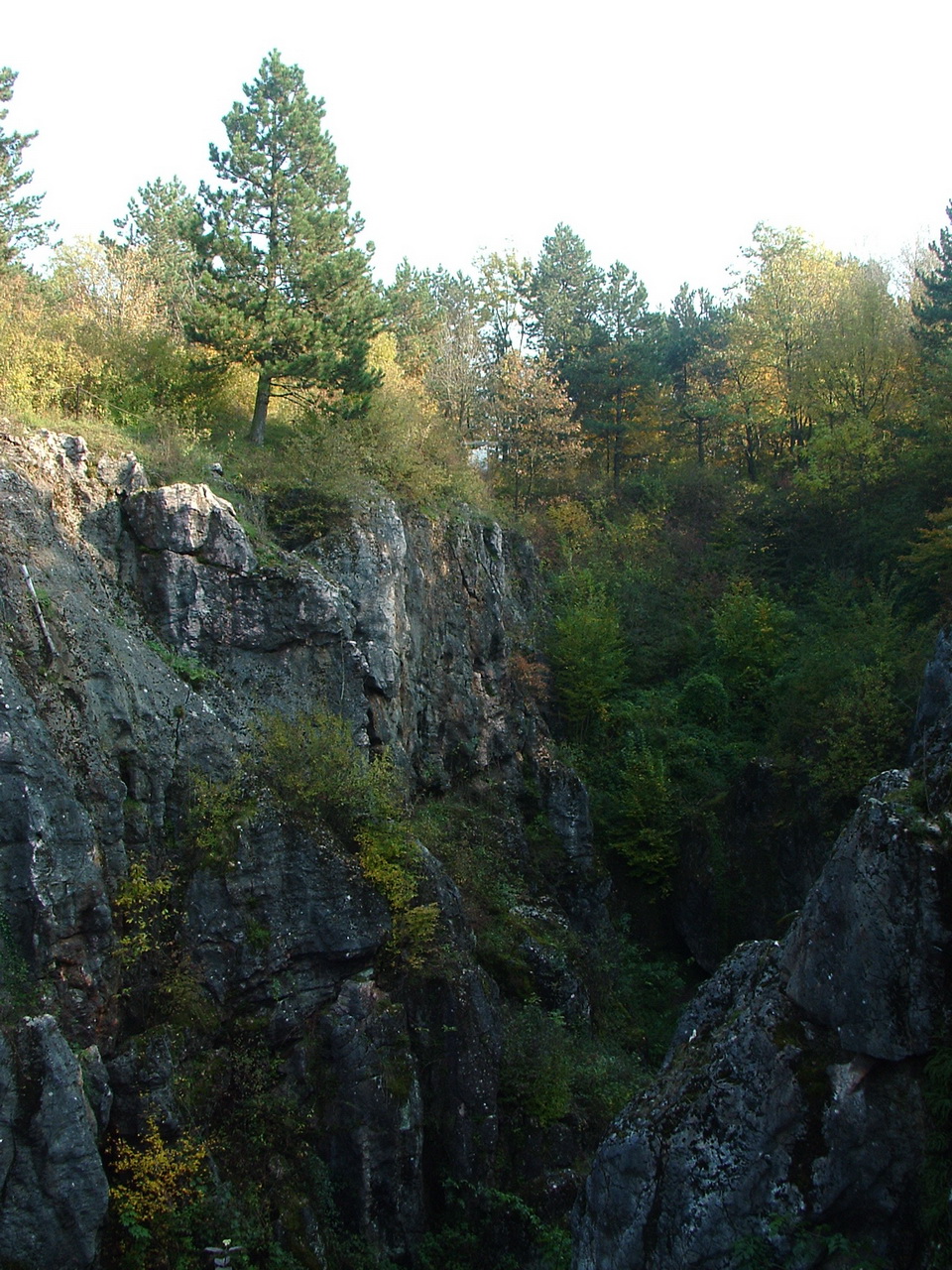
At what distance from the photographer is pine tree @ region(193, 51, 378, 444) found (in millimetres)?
19797

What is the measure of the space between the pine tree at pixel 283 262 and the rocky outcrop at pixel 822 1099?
50.7 feet

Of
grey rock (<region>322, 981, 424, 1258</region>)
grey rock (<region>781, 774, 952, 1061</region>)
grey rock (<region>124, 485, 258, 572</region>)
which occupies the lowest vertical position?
grey rock (<region>322, 981, 424, 1258</region>)

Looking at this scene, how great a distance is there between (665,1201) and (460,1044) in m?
5.96

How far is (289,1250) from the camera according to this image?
11148mm

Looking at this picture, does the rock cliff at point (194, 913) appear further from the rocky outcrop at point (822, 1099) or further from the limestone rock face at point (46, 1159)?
the rocky outcrop at point (822, 1099)

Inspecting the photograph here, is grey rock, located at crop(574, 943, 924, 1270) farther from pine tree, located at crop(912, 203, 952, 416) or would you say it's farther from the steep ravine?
pine tree, located at crop(912, 203, 952, 416)

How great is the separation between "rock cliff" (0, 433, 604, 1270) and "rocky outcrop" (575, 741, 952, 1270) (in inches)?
192

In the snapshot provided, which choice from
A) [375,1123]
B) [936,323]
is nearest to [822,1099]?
[375,1123]

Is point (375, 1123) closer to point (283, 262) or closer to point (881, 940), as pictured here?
point (881, 940)

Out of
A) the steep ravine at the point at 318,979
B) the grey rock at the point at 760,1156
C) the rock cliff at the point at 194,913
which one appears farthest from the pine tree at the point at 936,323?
the grey rock at the point at 760,1156

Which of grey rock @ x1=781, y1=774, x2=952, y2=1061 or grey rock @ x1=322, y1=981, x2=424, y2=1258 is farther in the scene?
grey rock @ x1=322, y1=981, x2=424, y2=1258

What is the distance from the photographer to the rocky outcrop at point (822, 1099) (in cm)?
739

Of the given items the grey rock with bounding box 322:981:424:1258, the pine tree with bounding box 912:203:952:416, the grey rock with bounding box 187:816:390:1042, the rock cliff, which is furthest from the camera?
the pine tree with bounding box 912:203:952:416

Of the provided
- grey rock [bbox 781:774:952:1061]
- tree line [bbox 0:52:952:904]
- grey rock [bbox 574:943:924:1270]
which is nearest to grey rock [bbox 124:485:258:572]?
tree line [bbox 0:52:952:904]
